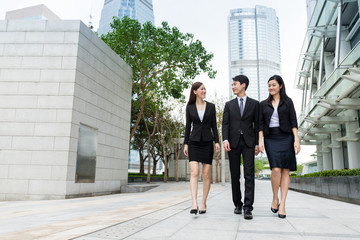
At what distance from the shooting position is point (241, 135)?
4102 millimetres

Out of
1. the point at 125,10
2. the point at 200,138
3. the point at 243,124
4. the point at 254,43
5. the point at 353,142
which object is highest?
the point at 125,10

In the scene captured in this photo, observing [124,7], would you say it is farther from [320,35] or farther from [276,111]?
[276,111]

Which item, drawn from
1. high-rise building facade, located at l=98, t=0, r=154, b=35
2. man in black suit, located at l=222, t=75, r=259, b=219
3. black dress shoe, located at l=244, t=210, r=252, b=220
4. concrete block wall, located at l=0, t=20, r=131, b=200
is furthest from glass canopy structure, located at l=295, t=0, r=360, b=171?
high-rise building facade, located at l=98, t=0, r=154, b=35

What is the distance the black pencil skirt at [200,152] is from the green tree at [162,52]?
12.5 meters

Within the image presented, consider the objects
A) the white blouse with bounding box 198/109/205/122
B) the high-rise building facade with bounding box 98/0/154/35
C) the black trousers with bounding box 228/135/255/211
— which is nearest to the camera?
the black trousers with bounding box 228/135/255/211

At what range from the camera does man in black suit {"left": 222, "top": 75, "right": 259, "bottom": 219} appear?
403 centimetres

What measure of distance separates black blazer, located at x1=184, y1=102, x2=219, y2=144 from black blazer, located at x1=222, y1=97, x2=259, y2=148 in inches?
8.9

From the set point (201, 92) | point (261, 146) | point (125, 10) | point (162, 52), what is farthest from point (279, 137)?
point (125, 10)

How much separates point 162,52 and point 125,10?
14118 cm

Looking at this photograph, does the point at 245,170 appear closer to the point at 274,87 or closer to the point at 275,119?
the point at 275,119

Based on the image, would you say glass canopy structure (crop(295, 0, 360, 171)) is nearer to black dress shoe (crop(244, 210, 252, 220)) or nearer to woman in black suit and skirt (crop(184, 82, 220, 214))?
woman in black suit and skirt (crop(184, 82, 220, 214))

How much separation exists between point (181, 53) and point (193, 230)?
47.0 ft

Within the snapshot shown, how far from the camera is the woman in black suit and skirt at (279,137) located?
3.98m

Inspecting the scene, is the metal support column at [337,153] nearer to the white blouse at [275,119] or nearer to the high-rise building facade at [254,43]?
the white blouse at [275,119]
